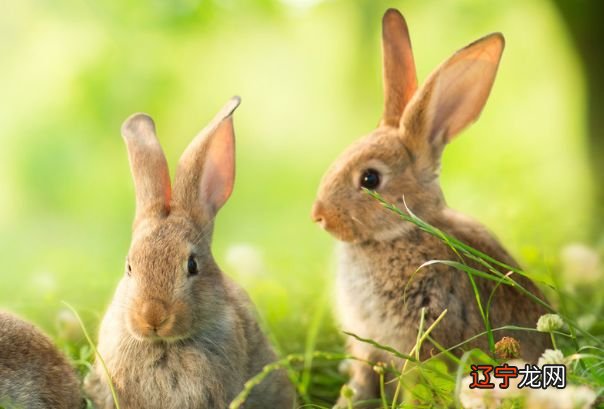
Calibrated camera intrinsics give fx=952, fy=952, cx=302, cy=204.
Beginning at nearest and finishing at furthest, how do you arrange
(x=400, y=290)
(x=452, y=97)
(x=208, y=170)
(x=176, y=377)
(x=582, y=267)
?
(x=176, y=377)
(x=208, y=170)
(x=400, y=290)
(x=452, y=97)
(x=582, y=267)

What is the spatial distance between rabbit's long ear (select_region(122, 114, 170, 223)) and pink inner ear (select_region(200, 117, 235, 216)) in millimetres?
163

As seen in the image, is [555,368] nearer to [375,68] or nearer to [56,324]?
[56,324]

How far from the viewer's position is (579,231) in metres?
6.42

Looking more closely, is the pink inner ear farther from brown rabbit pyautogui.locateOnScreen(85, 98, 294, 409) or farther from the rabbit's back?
the rabbit's back

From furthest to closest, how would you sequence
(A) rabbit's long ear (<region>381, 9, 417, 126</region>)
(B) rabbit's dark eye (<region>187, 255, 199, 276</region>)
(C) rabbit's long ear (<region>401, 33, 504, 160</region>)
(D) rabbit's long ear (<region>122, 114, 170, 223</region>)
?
(A) rabbit's long ear (<region>381, 9, 417, 126</region>)
(C) rabbit's long ear (<region>401, 33, 504, 160</region>)
(D) rabbit's long ear (<region>122, 114, 170, 223</region>)
(B) rabbit's dark eye (<region>187, 255, 199, 276</region>)

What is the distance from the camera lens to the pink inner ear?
356 cm

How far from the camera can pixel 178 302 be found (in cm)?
315

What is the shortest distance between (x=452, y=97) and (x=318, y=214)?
2.39 ft

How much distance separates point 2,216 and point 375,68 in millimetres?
3473

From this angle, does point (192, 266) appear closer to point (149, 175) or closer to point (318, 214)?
point (149, 175)

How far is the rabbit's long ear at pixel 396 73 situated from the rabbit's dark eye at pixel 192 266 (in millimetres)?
1145

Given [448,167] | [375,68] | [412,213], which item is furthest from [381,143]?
[375,68]

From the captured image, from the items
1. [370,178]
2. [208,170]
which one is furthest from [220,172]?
[370,178]

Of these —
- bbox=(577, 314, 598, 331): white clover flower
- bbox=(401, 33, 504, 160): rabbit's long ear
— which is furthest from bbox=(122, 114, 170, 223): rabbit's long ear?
bbox=(577, 314, 598, 331): white clover flower
